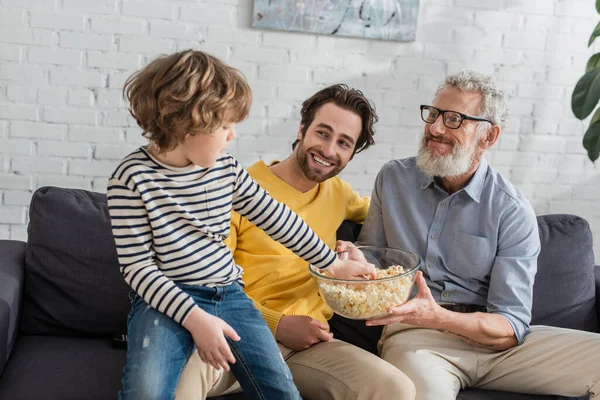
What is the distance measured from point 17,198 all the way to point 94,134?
0.42 metres

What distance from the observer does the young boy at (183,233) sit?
5.12 ft

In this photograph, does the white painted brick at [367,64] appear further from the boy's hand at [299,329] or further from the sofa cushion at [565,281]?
the boy's hand at [299,329]

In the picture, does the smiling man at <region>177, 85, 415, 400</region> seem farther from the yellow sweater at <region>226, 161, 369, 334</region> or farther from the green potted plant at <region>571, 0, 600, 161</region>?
the green potted plant at <region>571, 0, 600, 161</region>

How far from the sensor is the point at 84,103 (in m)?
3.18

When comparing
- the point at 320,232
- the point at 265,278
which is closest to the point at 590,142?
the point at 320,232

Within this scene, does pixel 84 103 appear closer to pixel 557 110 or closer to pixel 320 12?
pixel 320 12

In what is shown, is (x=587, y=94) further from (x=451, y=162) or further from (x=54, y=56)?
(x=54, y=56)

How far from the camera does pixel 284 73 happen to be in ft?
10.9

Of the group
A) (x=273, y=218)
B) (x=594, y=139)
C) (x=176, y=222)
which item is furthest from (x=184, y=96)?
(x=594, y=139)

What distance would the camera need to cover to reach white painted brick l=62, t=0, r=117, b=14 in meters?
3.09

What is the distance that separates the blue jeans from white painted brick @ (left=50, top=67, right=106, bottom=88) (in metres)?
1.70

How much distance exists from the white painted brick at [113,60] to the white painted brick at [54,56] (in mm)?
57

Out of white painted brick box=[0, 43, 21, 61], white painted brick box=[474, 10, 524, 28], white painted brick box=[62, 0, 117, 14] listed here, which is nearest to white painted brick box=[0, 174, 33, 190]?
white painted brick box=[0, 43, 21, 61]

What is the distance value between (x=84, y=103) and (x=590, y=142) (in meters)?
2.22
